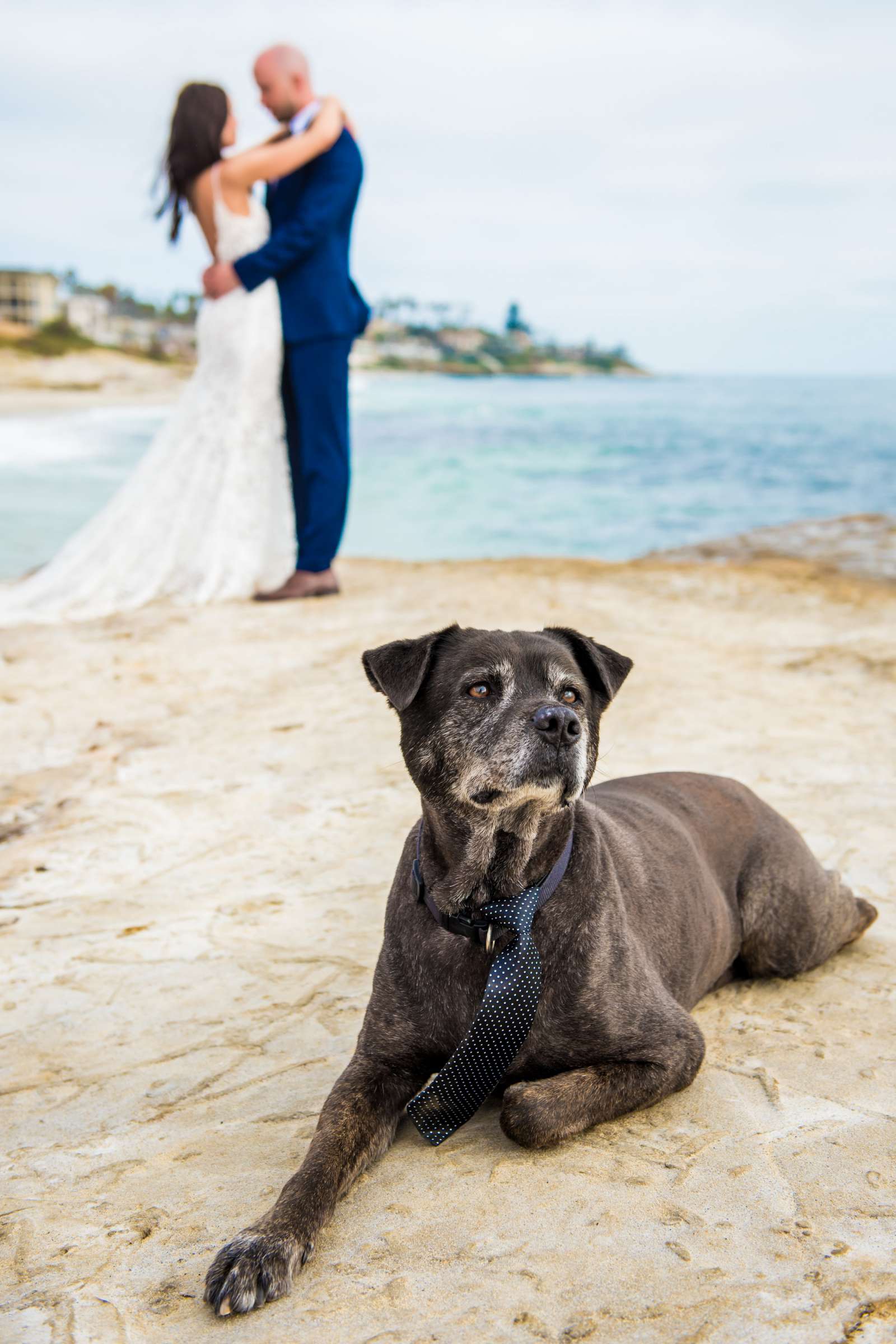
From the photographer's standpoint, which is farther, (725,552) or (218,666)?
(725,552)

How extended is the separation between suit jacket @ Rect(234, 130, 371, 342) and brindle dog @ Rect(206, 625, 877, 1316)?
6.54m

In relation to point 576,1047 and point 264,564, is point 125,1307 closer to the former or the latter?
point 576,1047

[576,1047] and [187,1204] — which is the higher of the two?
[576,1047]

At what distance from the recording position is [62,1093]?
3.51 m

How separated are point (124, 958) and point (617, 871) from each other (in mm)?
1916

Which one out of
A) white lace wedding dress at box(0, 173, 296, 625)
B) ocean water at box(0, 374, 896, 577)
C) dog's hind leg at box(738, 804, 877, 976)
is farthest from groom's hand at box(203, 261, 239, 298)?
dog's hind leg at box(738, 804, 877, 976)

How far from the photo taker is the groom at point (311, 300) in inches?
360

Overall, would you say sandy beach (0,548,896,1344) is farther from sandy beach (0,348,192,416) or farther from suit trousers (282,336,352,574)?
sandy beach (0,348,192,416)

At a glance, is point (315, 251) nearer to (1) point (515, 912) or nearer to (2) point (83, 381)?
(1) point (515, 912)

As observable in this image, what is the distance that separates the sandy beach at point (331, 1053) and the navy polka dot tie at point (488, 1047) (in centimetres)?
9

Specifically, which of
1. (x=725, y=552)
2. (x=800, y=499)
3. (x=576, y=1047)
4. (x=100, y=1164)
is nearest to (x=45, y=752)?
(x=100, y=1164)

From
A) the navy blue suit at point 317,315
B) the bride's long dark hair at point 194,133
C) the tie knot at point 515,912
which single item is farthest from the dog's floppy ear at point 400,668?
the bride's long dark hair at point 194,133

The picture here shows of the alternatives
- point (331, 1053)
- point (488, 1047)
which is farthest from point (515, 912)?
point (331, 1053)

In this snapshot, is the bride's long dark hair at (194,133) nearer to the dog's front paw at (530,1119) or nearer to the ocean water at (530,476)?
the ocean water at (530,476)
